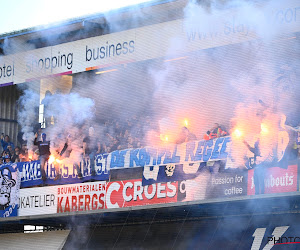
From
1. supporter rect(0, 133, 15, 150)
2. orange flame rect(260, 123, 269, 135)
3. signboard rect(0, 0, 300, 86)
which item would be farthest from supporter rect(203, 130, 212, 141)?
supporter rect(0, 133, 15, 150)

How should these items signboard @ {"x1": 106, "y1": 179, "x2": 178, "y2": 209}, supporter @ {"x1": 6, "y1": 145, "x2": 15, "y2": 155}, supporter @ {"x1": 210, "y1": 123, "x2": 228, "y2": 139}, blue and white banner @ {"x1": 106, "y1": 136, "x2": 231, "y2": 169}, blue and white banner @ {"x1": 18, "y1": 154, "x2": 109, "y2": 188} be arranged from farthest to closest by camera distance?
supporter @ {"x1": 6, "y1": 145, "x2": 15, "y2": 155} → blue and white banner @ {"x1": 18, "y1": 154, "x2": 109, "y2": 188} → signboard @ {"x1": 106, "y1": 179, "x2": 178, "y2": 209} → supporter @ {"x1": 210, "y1": 123, "x2": 228, "y2": 139} → blue and white banner @ {"x1": 106, "y1": 136, "x2": 231, "y2": 169}

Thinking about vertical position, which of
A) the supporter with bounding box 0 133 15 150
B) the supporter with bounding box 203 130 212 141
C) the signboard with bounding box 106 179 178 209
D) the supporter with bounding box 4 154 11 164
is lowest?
the signboard with bounding box 106 179 178 209

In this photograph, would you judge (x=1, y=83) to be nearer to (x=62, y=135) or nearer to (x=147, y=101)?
(x=62, y=135)

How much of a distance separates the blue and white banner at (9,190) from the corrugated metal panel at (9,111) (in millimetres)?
2234

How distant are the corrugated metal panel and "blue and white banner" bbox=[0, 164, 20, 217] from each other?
2.23m

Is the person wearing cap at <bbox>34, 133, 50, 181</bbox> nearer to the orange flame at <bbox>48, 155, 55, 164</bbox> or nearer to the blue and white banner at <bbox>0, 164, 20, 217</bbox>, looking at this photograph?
the orange flame at <bbox>48, 155, 55, 164</bbox>

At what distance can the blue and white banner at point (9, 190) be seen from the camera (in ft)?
61.8

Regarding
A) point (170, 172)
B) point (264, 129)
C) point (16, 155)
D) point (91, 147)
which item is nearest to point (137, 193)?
point (170, 172)

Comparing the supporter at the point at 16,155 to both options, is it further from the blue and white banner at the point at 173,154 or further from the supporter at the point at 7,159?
the blue and white banner at the point at 173,154

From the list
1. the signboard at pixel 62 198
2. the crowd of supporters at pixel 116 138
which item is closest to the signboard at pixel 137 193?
the signboard at pixel 62 198

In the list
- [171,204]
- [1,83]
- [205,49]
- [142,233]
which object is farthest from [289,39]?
[1,83]

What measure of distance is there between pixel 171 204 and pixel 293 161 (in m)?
2.74

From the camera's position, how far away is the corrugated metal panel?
21.5 meters

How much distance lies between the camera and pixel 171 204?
15844 millimetres
